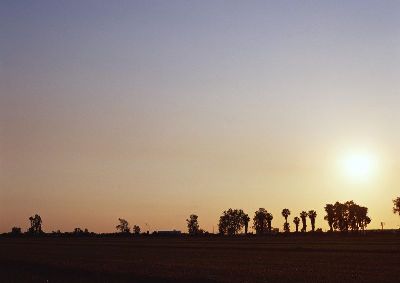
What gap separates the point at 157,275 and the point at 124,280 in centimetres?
361

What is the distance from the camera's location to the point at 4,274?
43250mm

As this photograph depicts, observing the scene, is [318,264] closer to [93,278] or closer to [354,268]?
[354,268]

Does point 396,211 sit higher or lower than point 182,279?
higher

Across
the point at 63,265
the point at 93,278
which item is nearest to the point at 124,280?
the point at 93,278

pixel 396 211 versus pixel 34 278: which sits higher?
pixel 396 211

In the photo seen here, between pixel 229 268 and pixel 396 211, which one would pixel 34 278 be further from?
pixel 396 211

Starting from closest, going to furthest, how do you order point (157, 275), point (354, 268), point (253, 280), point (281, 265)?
point (253, 280) < point (157, 275) < point (354, 268) < point (281, 265)

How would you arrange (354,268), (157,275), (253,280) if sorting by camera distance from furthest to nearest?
1. (354,268)
2. (157,275)
3. (253,280)

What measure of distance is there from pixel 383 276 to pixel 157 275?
1588 cm

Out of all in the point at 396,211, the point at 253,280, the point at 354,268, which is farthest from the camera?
the point at 396,211

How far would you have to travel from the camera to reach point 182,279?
39.2 meters

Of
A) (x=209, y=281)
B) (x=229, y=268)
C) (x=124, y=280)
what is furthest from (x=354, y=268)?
(x=124, y=280)

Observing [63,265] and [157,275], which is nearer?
[157,275]

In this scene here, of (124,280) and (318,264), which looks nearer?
(124,280)
